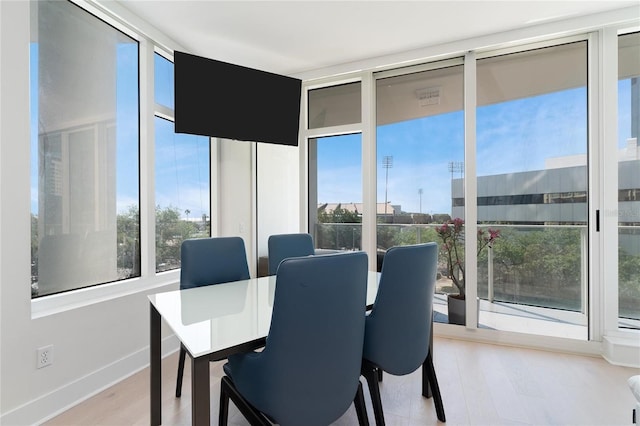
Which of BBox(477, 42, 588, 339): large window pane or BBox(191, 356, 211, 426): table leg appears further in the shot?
BBox(477, 42, 588, 339): large window pane

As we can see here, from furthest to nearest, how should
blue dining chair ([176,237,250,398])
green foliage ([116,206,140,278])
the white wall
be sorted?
green foliage ([116,206,140,278]) < blue dining chair ([176,237,250,398]) < the white wall

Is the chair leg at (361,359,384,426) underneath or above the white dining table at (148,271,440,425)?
underneath

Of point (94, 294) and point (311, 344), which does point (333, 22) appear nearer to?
point (311, 344)

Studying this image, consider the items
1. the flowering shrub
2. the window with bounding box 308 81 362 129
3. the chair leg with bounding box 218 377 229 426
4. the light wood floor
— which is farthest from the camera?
the window with bounding box 308 81 362 129

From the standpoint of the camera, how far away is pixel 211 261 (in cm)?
234

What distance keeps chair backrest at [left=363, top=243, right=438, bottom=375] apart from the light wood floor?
555 mm

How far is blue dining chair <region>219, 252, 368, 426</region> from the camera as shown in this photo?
112 centimetres

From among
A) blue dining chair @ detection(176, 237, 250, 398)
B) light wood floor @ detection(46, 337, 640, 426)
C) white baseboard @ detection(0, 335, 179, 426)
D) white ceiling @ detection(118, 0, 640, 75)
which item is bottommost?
light wood floor @ detection(46, 337, 640, 426)

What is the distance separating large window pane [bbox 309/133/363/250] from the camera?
3670 mm

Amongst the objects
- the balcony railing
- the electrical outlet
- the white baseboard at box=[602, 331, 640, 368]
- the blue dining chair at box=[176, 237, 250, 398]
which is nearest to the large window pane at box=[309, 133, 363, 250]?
the balcony railing

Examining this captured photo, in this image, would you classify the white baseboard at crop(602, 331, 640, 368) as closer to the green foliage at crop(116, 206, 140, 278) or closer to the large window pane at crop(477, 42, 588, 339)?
the large window pane at crop(477, 42, 588, 339)

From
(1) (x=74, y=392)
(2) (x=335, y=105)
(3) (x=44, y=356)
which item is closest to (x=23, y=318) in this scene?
(3) (x=44, y=356)

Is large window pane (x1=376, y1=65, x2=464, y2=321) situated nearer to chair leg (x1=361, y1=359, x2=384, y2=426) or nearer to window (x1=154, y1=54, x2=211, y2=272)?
chair leg (x1=361, y1=359, x2=384, y2=426)

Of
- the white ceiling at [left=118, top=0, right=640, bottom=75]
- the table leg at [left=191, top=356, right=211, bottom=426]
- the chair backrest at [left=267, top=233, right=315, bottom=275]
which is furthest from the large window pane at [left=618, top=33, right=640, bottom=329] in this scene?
the table leg at [left=191, top=356, right=211, bottom=426]
